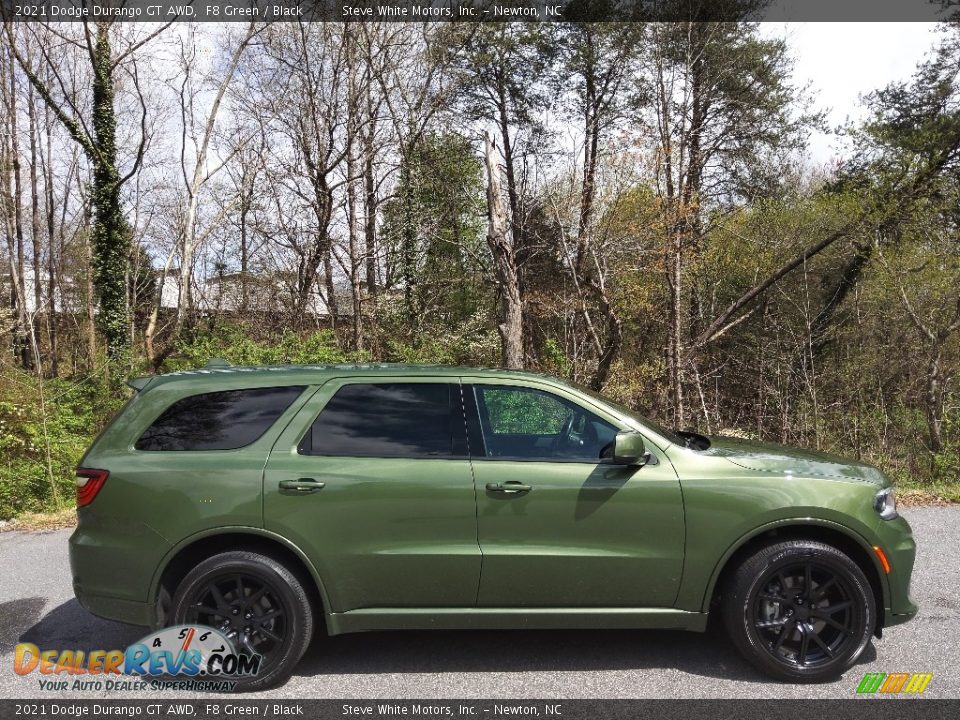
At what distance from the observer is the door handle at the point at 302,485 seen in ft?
12.4

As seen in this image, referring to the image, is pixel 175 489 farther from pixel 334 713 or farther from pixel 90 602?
pixel 334 713

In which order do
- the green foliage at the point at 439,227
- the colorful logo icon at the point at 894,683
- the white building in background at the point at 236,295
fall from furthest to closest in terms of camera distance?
the white building in background at the point at 236,295 < the green foliage at the point at 439,227 < the colorful logo icon at the point at 894,683

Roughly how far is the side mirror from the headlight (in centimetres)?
132

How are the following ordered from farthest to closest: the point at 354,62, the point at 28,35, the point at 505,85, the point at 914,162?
the point at 505,85 < the point at 28,35 < the point at 354,62 < the point at 914,162

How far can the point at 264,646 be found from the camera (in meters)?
3.78

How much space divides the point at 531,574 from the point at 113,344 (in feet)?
49.8

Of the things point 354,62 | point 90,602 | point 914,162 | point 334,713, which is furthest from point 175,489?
point 354,62

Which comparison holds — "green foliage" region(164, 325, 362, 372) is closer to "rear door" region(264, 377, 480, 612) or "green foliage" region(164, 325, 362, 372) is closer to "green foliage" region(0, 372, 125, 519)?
"green foliage" region(0, 372, 125, 519)

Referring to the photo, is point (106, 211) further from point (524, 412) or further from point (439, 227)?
point (524, 412)

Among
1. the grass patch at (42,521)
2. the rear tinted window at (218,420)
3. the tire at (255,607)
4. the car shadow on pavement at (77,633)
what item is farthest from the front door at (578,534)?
the grass patch at (42,521)

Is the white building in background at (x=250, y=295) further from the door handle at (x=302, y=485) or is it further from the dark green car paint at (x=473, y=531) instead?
the door handle at (x=302, y=485)

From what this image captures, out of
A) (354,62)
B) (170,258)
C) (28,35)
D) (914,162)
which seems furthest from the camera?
(170,258)

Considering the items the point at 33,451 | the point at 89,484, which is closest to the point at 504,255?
the point at 33,451

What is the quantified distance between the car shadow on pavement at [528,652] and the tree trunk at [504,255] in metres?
8.30
